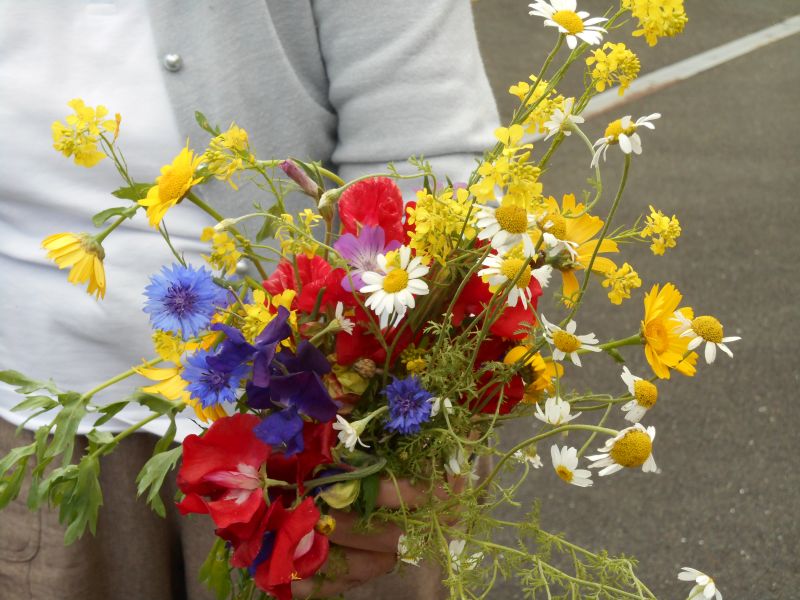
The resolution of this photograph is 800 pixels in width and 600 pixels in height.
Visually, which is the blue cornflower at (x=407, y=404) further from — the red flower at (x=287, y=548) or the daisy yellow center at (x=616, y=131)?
the daisy yellow center at (x=616, y=131)

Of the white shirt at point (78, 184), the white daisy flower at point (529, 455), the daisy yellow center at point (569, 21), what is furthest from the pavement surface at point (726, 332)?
the daisy yellow center at point (569, 21)

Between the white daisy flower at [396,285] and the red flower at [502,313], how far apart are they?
9 centimetres

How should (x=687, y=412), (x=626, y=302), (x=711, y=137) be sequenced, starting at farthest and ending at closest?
(x=711, y=137) → (x=626, y=302) → (x=687, y=412)

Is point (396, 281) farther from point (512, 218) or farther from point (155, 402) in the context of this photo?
point (155, 402)

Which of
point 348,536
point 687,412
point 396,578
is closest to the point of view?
point 348,536

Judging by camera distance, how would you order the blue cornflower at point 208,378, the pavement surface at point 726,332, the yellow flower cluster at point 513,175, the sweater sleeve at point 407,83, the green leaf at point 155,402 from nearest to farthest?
the yellow flower cluster at point 513,175 < the blue cornflower at point 208,378 < the green leaf at point 155,402 < the sweater sleeve at point 407,83 < the pavement surface at point 726,332

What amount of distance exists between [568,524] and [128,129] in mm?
2224

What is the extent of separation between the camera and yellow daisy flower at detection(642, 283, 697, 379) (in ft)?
2.83

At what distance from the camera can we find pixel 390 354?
0.86 m

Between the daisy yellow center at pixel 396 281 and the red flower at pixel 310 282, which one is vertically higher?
the daisy yellow center at pixel 396 281

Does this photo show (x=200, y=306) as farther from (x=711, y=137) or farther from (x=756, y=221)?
(x=711, y=137)

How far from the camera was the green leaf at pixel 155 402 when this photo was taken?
0.93m

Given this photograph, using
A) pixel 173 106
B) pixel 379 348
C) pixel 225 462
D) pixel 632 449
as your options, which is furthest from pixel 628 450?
pixel 173 106

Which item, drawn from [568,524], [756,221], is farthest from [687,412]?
[756,221]
